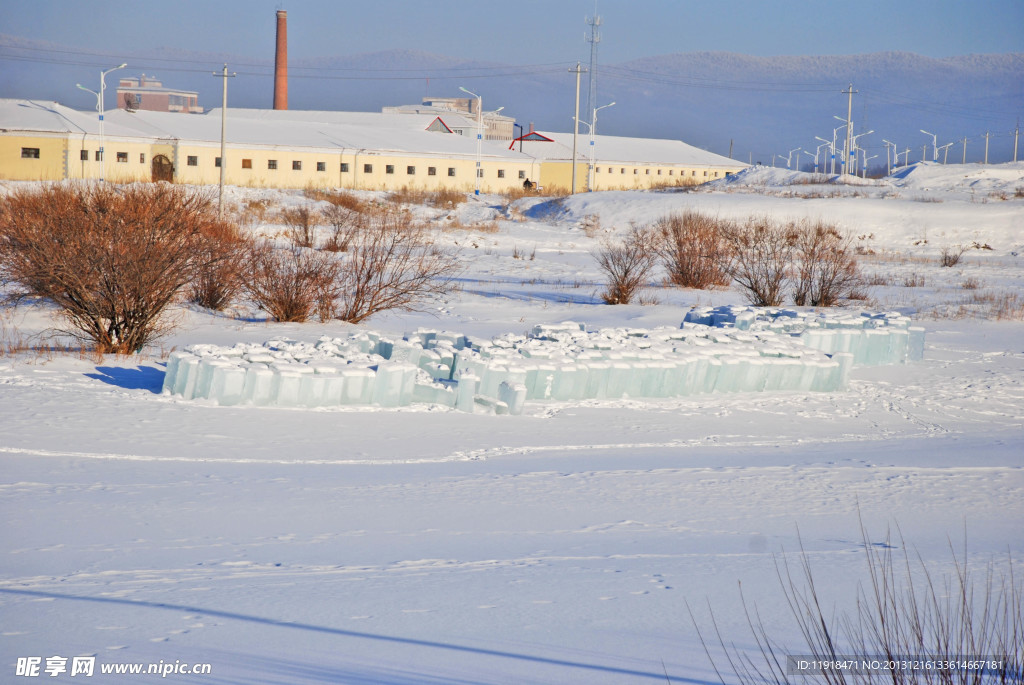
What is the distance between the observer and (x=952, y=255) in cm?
3462

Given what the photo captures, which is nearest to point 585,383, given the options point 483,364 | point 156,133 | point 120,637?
point 483,364

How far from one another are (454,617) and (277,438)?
458 cm

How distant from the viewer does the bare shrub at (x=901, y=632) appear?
310cm

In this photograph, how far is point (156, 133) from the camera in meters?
49.8

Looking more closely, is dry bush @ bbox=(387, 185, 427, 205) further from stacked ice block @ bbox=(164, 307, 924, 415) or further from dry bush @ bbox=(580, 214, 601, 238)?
stacked ice block @ bbox=(164, 307, 924, 415)

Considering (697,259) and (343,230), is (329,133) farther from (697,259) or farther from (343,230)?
(697,259)

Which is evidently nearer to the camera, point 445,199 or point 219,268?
point 219,268

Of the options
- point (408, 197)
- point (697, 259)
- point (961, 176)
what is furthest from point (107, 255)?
point (961, 176)

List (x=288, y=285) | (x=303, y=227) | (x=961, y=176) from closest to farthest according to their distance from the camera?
(x=288, y=285)
(x=303, y=227)
(x=961, y=176)

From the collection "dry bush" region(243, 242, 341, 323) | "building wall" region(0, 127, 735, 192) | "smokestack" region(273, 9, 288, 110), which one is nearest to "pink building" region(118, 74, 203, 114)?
"smokestack" region(273, 9, 288, 110)

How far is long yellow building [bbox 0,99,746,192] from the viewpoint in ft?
152

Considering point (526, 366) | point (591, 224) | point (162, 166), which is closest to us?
point (526, 366)

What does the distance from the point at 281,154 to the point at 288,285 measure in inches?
1491

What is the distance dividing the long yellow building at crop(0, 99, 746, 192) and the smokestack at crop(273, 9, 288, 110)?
5.26m
